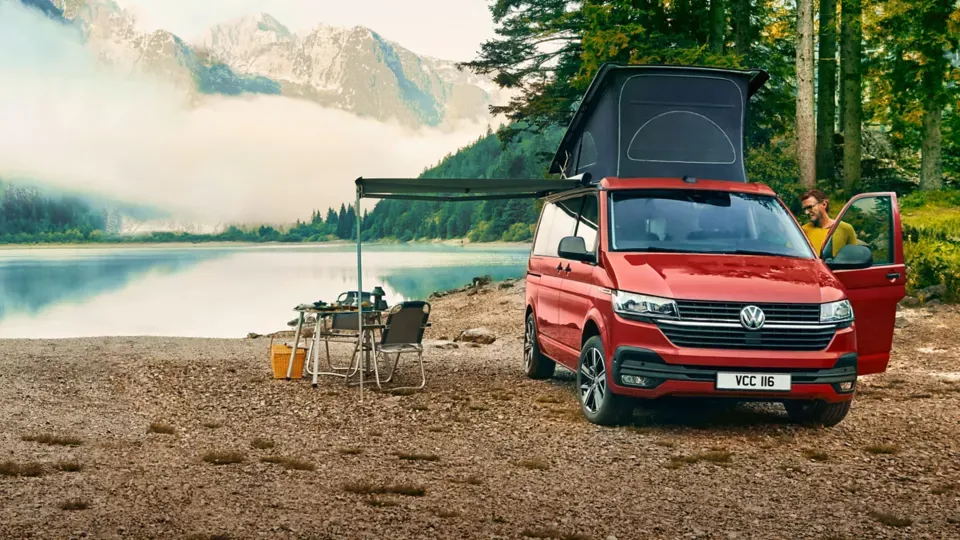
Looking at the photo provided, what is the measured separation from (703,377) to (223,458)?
3.71m

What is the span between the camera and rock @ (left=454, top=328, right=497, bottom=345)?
691 inches

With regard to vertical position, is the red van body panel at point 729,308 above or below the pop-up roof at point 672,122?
below

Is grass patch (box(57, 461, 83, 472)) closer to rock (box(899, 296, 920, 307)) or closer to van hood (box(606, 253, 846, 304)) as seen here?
van hood (box(606, 253, 846, 304))

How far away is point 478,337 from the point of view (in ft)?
59.1

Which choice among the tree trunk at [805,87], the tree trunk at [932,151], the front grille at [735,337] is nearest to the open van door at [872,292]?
the front grille at [735,337]

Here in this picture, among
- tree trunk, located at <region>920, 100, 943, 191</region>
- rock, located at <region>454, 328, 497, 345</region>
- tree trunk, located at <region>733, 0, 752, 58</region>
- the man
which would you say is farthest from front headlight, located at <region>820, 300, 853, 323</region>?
tree trunk, located at <region>733, 0, 752, 58</region>

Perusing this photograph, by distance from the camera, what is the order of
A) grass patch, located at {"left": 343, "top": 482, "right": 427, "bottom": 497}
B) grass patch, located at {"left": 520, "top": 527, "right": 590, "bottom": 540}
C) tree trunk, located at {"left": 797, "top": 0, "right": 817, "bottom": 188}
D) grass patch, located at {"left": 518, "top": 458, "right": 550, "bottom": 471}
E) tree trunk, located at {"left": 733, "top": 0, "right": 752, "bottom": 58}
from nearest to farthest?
grass patch, located at {"left": 520, "top": 527, "right": 590, "bottom": 540}
grass patch, located at {"left": 343, "top": 482, "right": 427, "bottom": 497}
grass patch, located at {"left": 518, "top": 458, "right": 550, "bottom": 471}
tree trunk, located at {"left": 797, "top": 0, "right": 817, "bottom": 188}
tree trunk, located at {"left": 733, "top": 0, "right": 752, "bottom": 58}

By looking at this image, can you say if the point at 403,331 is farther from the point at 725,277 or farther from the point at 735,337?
the point at 735,337

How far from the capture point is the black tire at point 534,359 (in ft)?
38.2

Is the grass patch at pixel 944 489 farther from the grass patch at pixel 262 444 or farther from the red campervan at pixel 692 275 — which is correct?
the grass patch at pixel 262 444

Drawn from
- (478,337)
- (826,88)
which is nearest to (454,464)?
(478,337)

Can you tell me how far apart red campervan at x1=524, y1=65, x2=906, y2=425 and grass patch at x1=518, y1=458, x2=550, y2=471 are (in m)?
1.13

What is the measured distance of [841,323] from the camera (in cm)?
782

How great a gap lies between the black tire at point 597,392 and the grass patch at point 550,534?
2964 millimetres
